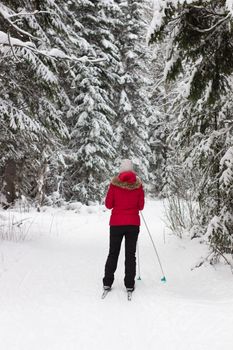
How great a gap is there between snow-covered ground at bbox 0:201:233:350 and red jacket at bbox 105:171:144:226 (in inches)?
43.4

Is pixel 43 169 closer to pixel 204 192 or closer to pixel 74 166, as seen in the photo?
pixel 74 166

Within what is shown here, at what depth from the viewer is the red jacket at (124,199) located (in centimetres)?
631

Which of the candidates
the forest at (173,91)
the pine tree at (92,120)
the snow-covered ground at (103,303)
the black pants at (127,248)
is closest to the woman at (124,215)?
the black pants at (127,248)

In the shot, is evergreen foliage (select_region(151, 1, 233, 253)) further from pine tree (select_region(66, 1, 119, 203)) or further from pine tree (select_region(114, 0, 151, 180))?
pine tree (select_region(114, 0, 151, 180))

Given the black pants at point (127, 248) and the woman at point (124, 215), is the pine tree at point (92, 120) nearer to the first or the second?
the woman at point (124, 215)

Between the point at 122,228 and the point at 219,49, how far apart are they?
120 inches

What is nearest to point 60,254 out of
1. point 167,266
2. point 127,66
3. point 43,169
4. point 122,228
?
point 167,266

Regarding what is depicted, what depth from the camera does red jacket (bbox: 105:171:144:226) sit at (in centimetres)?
631

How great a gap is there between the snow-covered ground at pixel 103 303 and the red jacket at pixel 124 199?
1.10 metres

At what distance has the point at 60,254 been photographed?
8.63m

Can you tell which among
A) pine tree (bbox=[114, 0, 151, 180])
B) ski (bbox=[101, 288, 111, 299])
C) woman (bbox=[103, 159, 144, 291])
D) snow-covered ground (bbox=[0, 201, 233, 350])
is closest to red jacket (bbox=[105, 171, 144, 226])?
woman (bbox=[103, 159, 144, 291])

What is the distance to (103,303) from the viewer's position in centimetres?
561

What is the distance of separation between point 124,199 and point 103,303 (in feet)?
5.31

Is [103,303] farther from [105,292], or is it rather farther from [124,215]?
[124,215]
